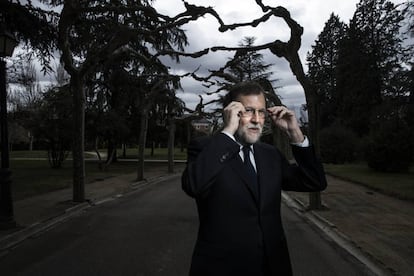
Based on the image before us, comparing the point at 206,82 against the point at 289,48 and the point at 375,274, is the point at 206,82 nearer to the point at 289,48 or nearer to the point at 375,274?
the point at 289,48

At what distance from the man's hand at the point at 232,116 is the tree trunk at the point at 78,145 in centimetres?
1286

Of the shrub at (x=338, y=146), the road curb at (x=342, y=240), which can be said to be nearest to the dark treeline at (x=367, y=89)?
the shrub at (x=338, y=146)

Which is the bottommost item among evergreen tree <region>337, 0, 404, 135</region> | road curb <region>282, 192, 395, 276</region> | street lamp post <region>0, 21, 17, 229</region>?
road curb <region>282, 192, 395, 276</region>

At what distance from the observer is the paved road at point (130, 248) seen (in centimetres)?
703

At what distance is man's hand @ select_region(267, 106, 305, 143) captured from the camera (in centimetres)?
273

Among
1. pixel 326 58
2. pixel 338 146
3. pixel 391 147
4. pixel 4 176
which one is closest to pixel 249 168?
pixel 4 176

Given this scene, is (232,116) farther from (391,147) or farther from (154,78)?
(154,78)

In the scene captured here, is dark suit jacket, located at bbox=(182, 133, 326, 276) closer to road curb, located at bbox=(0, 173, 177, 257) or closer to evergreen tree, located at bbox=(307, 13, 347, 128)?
road curb, located at bbox=(0, 173, 177, 257)

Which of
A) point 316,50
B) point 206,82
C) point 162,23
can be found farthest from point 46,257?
point 316,50

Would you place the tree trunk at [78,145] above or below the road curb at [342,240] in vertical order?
above

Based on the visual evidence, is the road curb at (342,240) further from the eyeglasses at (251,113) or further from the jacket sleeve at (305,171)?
the eyeglasses at (251,113)

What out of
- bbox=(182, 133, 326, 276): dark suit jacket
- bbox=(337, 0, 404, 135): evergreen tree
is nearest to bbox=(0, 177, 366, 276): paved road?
A: bbox=(182, 133, 326, 276): dark suit jacket

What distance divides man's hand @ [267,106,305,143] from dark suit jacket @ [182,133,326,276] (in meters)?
0.34

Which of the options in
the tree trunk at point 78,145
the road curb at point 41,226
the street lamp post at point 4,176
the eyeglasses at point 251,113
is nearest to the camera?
the eyeglasses at point 251,113
